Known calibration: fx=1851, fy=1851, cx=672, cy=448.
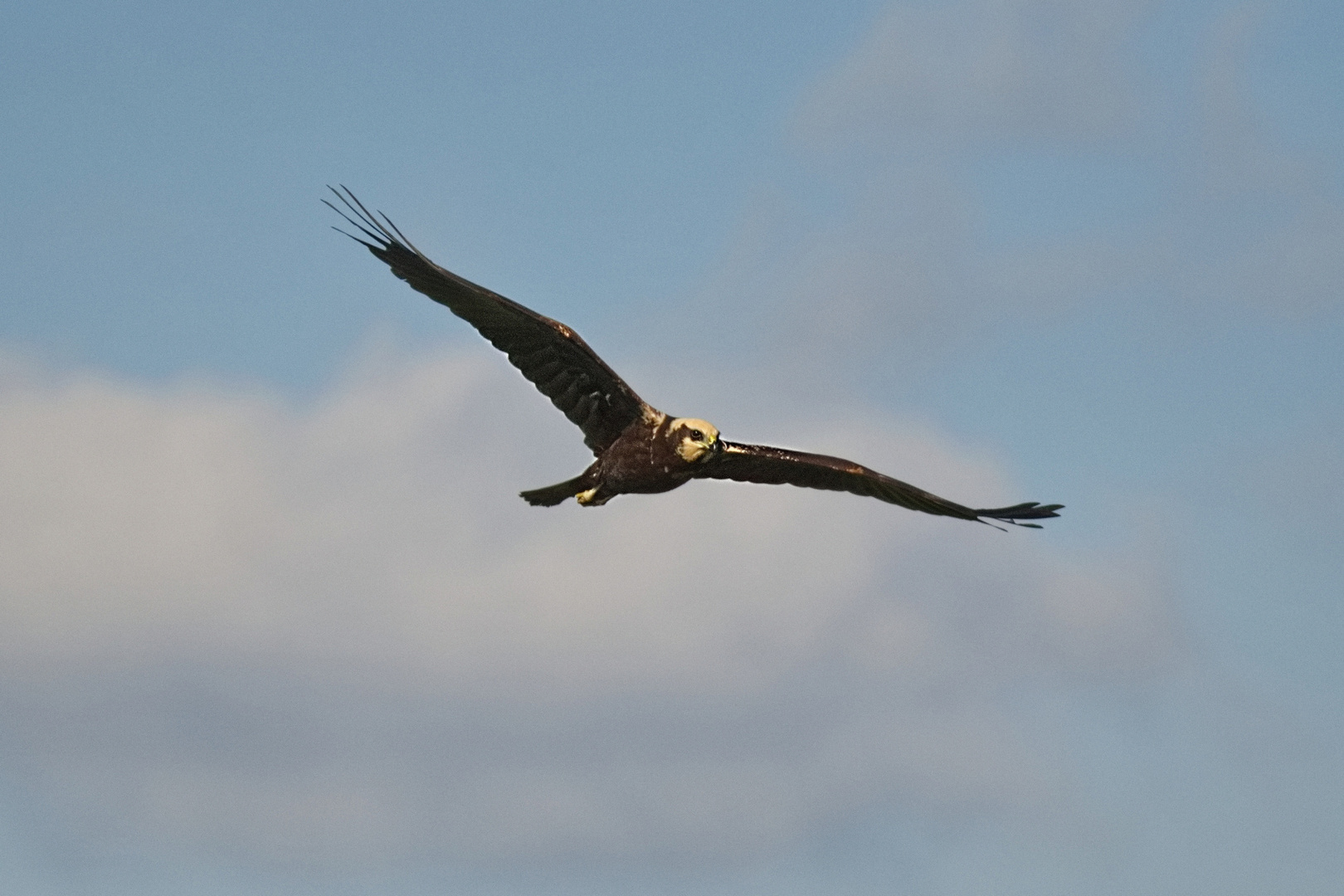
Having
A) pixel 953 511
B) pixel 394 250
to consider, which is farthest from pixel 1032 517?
pixel 394 250

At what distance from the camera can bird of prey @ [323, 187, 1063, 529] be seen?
17.5m

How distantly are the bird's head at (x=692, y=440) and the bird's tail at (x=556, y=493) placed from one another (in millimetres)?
1082

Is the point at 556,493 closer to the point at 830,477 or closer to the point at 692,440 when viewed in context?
the point at 692,440

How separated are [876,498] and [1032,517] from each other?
1.98m

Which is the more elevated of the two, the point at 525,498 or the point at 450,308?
the point at 450,308

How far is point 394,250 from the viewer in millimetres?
17812

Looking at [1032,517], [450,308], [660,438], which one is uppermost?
[450,308]

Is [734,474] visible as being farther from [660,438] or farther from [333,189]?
[333,189]

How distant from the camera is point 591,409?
1791 centimetres

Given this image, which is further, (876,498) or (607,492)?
(876,498)

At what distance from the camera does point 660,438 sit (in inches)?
692

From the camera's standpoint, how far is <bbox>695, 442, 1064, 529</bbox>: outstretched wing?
17.9 meters

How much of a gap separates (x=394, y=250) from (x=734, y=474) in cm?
410

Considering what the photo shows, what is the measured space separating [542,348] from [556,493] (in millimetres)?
1455
